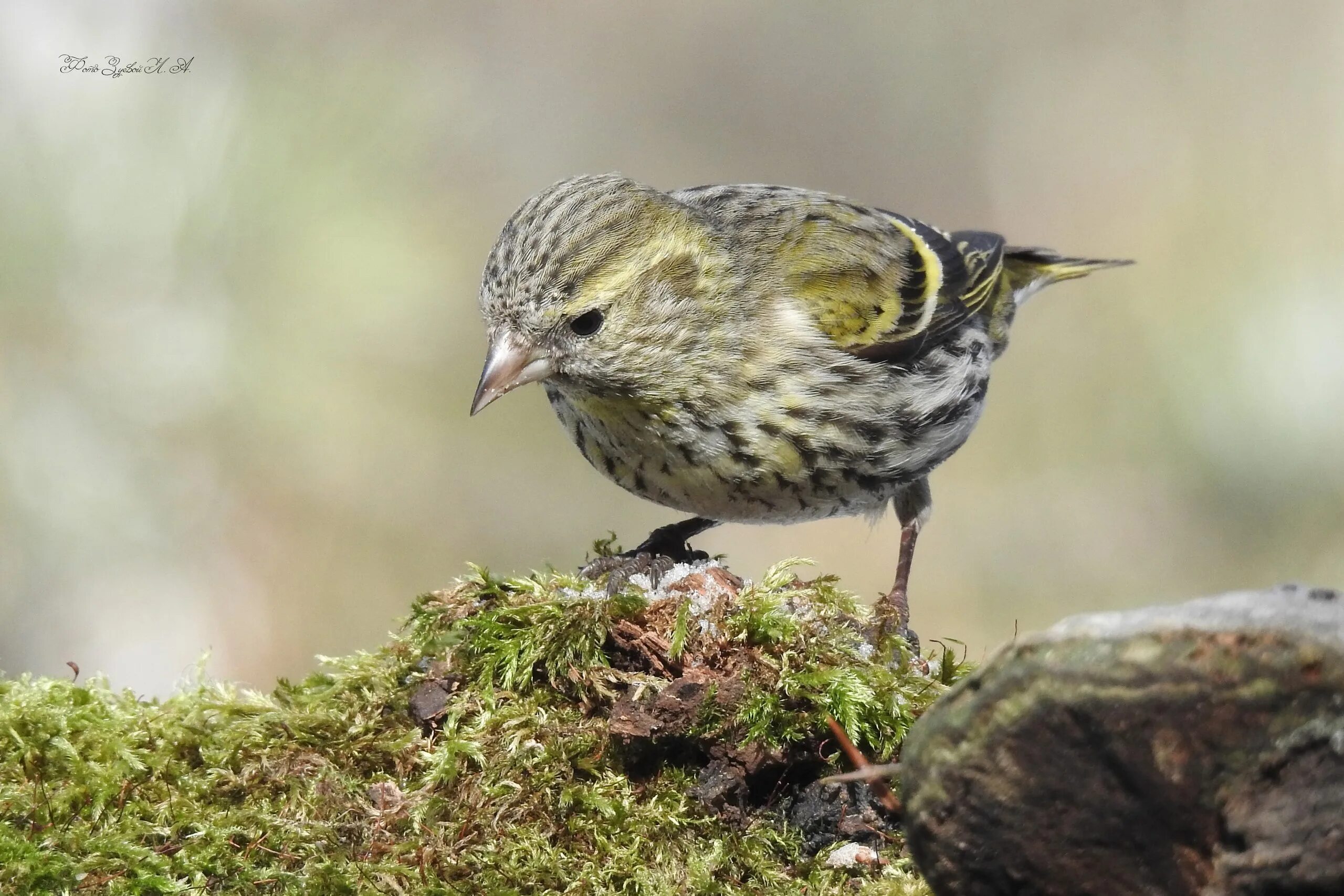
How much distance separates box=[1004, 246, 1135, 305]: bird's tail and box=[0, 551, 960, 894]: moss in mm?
3077

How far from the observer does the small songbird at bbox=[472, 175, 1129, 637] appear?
3.37 meters

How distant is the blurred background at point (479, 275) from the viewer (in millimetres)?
5816

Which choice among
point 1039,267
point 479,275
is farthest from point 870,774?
point 479,275

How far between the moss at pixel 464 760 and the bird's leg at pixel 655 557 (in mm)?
168

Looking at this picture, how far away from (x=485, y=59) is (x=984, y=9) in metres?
3.42

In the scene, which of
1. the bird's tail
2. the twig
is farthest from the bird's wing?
the twig

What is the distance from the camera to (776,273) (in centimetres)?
409

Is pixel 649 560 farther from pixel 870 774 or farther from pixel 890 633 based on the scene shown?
pixel 870 774

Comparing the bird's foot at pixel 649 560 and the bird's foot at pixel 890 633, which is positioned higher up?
the bird's foot at pixel 649 560

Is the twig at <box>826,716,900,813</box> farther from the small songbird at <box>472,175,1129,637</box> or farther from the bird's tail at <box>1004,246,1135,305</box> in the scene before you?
the bird's tail at <box>1004,246,1135,305</box>

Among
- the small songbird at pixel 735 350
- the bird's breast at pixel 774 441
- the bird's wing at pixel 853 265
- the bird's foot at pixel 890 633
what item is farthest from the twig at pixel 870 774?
the bird's wing at pixel 853 265

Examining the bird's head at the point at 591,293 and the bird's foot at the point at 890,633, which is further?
the bird's head at the point at 591,293

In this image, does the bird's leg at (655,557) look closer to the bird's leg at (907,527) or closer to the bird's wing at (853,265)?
the bird's leg at (907,527)

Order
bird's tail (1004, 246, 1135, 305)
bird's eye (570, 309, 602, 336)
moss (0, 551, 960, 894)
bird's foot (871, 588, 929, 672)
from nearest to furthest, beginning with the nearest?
moss (0, 551, 960, 894), bird's foot (871, 588, 929, 672), bird's eye (570, 309, 602, 336), bird's tail (1004, 246, 1135, 305)
